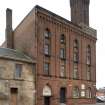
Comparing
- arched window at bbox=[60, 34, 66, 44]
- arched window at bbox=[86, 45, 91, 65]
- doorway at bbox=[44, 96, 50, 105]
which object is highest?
arched window at bbox=[60, 34, 66, 44]

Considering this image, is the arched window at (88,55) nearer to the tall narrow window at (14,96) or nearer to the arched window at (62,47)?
the arched window at (62,47)

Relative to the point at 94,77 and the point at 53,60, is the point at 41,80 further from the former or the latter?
the point at 94,77

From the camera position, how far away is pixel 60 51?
42.0m

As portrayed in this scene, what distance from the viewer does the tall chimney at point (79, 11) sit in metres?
50.7

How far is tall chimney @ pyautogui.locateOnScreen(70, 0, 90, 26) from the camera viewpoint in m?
50.7

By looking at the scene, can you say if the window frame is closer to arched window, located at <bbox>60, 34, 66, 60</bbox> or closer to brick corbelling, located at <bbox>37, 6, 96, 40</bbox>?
brick corbelling, located at <bbox>37, 6, 96, 40</bbox>

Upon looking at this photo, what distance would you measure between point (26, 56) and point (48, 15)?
23.1 feet

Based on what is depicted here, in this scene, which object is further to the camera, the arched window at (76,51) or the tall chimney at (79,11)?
the tall chimney at (79,11)

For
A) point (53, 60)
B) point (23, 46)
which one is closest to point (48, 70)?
point (53, 60)

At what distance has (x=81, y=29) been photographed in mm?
47531

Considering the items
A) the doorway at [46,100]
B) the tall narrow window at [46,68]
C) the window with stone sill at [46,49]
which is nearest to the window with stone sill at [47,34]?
the window with stone sill at [46,49]

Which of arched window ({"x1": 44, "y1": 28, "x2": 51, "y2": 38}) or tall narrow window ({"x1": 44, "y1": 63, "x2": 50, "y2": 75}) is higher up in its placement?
arched window ({"x1": 44, "y1": 28, "x2": 51, "y2": 38})

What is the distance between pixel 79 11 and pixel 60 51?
1240 centimetres

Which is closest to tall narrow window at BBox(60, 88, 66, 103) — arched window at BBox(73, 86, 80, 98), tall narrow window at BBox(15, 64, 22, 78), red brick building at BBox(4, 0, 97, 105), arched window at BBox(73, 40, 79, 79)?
red brick building at BBox(4, 0, 97, 105)
